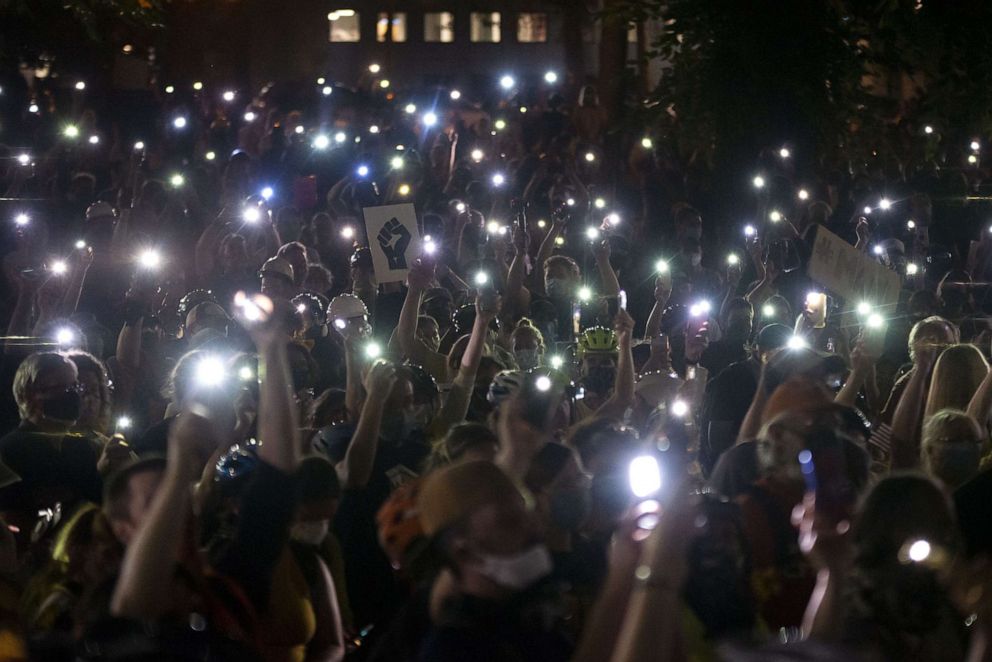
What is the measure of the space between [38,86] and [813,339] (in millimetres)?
19206

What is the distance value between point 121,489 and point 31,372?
233 centimetres

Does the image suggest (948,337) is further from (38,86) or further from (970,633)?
(38,86)

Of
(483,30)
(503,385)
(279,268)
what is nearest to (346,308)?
(279,268)

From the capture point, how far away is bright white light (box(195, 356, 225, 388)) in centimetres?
577

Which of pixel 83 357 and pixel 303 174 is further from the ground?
pixel 83 357

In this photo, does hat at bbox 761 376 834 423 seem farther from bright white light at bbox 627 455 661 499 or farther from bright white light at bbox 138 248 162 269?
bright white light at bbox 138 248 162 269

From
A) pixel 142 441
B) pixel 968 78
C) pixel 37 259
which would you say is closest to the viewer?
pixel 142 441

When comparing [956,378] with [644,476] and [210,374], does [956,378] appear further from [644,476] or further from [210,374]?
[210,374]

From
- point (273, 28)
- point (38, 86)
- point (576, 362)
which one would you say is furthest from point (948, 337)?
point (273, 28)

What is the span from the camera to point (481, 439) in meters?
5.55

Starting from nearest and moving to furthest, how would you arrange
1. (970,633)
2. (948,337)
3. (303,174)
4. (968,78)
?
1. (970,633)
2. (948,337)
3. (968,78)
4. (303,174)

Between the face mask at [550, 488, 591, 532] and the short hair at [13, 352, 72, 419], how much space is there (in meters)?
2.42

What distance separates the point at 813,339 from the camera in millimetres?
9656

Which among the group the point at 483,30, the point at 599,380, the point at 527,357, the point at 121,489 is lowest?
the point at 483,30
